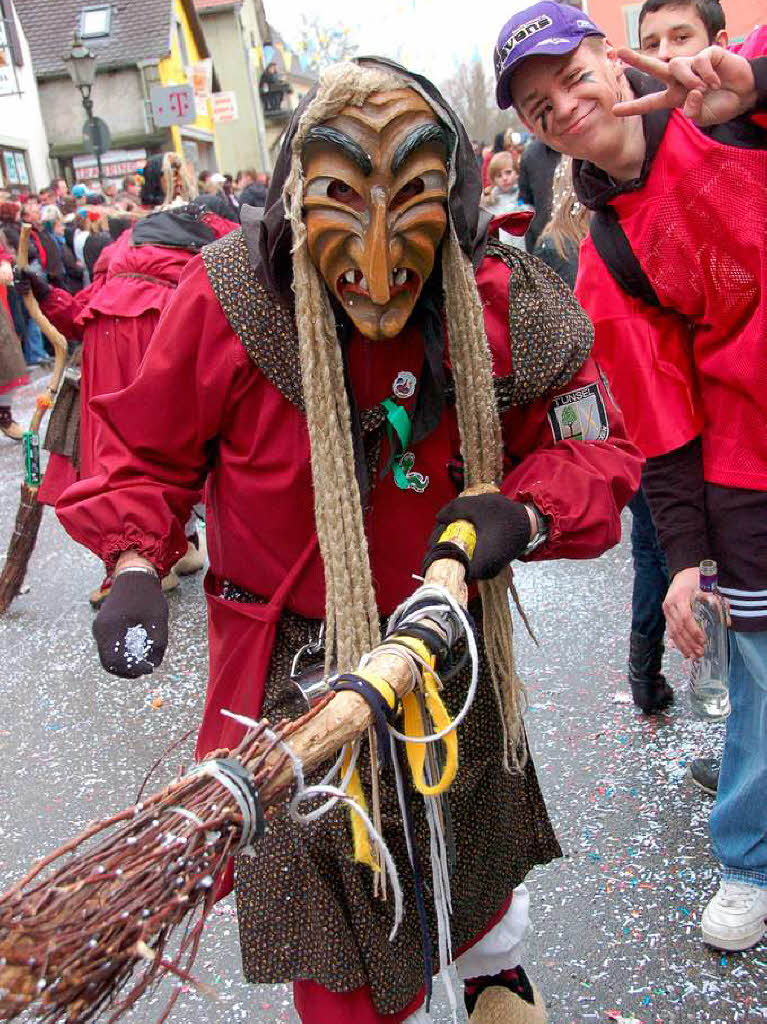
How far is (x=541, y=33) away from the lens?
190 cm

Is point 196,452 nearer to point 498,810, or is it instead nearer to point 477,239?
point 477,239

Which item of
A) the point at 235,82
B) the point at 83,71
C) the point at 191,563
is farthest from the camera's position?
the point at 235,82

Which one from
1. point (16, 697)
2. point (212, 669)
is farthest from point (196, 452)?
point (16, 697)

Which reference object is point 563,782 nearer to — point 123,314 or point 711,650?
point 711,650

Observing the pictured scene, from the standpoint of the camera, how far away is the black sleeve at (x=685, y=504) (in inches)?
88.0

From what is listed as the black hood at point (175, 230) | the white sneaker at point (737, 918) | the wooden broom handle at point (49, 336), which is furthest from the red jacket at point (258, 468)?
the wooden broom handle at point (49, 336)

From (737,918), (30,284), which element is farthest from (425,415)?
(30,284)

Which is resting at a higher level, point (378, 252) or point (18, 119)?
→ point (378, 252)

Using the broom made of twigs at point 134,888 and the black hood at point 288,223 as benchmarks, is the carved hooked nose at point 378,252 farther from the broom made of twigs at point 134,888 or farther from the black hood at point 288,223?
the broom made of twigs at point 134,888

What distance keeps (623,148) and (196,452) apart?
1007 mm

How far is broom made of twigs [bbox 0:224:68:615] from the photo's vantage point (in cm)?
463

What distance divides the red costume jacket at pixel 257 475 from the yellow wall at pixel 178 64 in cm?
2225

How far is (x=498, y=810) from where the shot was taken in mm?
1971

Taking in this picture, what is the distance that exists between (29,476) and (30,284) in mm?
872
